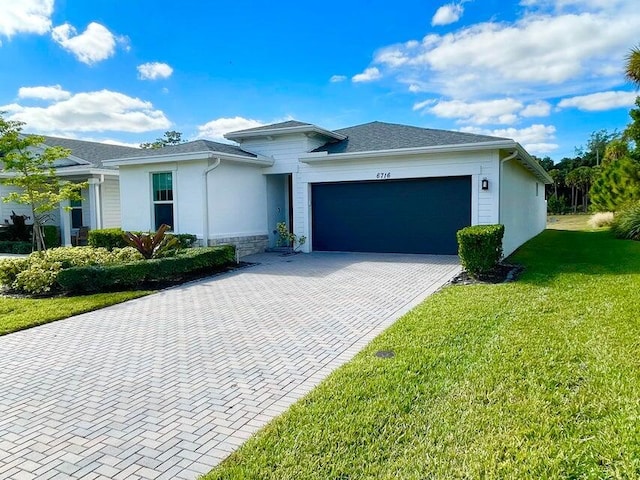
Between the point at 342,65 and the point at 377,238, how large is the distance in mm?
7707

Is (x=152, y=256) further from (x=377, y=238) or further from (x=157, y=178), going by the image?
(x=377, y=238)

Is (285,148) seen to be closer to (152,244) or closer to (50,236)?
(152,244)

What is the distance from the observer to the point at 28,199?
1179 cm

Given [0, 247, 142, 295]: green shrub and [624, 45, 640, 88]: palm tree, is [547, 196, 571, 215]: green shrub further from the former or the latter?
[0, 247, 142, 295]: green shrub

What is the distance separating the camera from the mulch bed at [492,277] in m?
9.23

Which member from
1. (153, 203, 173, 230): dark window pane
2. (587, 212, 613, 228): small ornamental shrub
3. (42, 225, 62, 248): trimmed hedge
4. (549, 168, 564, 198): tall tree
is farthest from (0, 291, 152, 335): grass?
(549, 168, 564, 198): tall tree

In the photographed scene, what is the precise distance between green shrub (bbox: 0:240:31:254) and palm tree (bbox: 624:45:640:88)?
73.3 feet

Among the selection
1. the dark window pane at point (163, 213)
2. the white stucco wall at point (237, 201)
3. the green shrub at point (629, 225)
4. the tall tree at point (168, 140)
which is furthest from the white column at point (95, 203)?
the tall tree at point (168, 140)

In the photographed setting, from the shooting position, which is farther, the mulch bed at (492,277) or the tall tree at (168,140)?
the tall tree at (168,140)

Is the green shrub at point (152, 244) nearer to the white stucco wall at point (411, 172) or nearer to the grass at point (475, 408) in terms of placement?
the white stucco wall at point (411, 172)

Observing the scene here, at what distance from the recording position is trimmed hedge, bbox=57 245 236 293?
8992 millimetres

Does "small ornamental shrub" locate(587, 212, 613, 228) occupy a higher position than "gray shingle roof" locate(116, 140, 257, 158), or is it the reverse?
"gray shingle roof" locate(116, 140, 257, 158)

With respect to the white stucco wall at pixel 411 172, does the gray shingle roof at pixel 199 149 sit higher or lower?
higher

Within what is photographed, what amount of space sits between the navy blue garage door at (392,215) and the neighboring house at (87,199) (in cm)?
843
